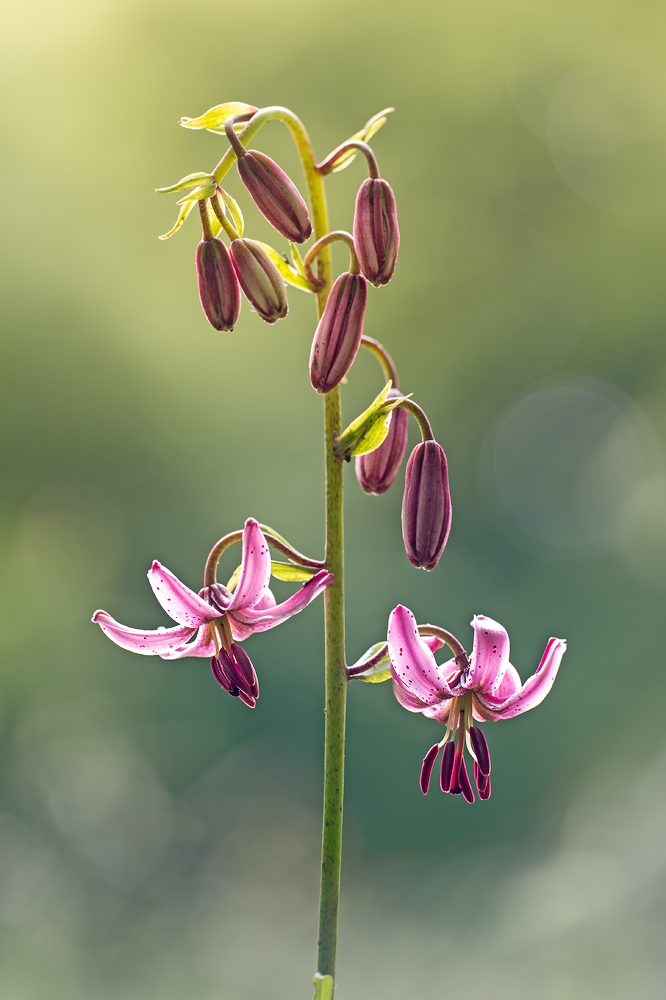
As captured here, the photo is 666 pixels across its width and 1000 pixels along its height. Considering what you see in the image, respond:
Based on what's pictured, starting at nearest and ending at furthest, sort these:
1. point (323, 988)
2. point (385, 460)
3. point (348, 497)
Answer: point (323, 988)
point (385, 460)
point (348, 497)

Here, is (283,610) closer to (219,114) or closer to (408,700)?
(408,700)

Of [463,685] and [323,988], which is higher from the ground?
[463,685]

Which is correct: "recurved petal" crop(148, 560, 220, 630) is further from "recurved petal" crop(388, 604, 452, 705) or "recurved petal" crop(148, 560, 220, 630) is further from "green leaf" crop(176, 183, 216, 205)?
"green leaf" crop(176, 183, 216, 205)

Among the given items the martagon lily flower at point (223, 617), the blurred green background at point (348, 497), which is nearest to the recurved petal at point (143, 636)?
the martagon lily flower at point (223, 617)

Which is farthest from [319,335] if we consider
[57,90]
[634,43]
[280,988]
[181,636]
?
[634,43]

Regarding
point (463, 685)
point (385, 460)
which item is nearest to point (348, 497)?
point (385, 460)

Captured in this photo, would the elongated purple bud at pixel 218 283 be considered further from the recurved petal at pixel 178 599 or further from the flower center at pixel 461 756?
the flower center at pixel 461 756

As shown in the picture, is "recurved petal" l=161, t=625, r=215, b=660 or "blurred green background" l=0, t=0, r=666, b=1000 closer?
"recurved petal" l=161, t=625, r=215, b=660

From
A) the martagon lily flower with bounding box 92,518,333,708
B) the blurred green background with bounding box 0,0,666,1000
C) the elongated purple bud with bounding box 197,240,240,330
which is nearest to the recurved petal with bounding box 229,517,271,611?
the martagon lily flower with bounding box 92,518,333,708
